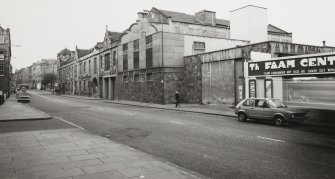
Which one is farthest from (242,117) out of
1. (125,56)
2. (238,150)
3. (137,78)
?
(125,56)

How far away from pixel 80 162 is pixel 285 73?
1739 cm

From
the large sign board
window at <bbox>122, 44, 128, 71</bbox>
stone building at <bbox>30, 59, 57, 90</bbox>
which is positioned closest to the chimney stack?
window at <bbox>122, 44, 128, 71</bbox>

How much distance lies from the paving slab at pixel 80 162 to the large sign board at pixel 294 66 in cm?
1533

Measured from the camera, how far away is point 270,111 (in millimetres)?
14484

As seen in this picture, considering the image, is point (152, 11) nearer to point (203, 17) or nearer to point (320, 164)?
point (203, 17)

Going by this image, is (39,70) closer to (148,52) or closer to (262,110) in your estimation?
(148,52)

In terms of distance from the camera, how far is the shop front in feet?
57.2

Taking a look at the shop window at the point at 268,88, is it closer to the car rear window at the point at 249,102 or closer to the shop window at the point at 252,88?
the shop window at the point at 252,88

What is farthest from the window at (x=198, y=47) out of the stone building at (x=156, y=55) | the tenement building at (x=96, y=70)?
the tenement building at (x=96, y=70)

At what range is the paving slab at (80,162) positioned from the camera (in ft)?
19.1

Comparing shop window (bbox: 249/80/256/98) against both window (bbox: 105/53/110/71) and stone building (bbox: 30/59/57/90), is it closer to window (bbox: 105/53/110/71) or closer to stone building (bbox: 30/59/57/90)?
window (bbox: 105/53/110/71)

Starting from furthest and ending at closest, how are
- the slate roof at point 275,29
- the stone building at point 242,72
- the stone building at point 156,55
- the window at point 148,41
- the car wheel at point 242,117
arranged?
1. the slate roof at point 275,29
2. the window at point 148,41
3. the stone building at point 156,55
4. the stone building at point 242,72
5. the car wheel at point 242,117

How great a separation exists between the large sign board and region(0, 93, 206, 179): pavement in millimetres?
15304

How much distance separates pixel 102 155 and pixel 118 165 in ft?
3.85
